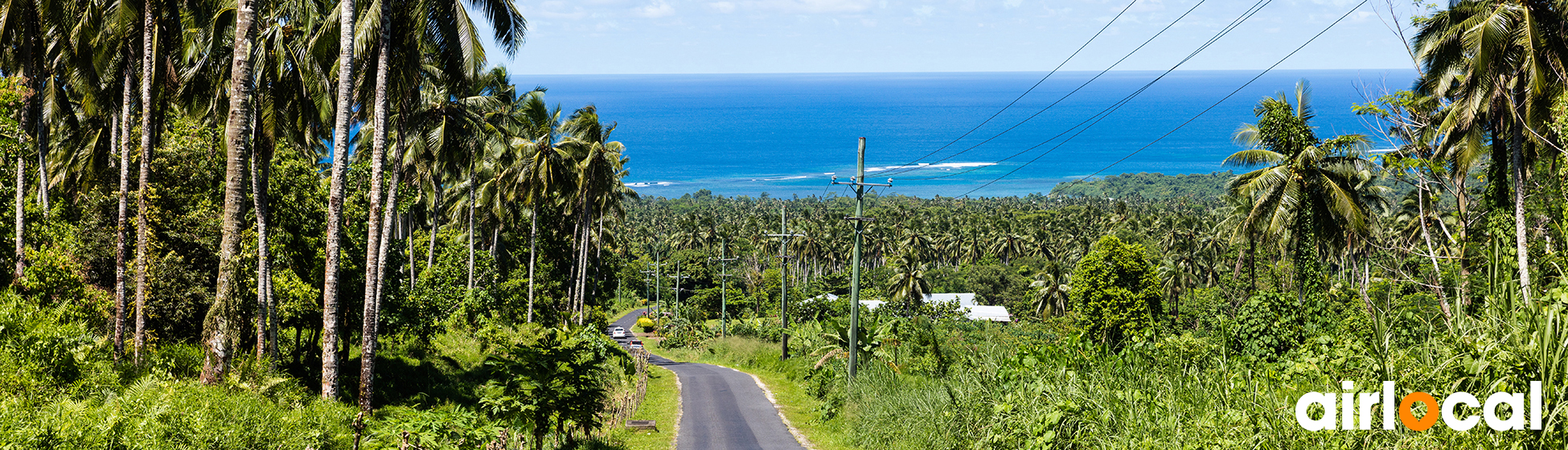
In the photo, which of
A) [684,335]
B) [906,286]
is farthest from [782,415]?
[906,286]

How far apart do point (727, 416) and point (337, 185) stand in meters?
12.4

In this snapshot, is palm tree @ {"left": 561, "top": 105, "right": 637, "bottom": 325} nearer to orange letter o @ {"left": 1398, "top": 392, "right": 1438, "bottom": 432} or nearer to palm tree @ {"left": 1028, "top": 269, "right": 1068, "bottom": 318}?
orange letter o @ {"left": 1398, "top": 392, "right": 1438, "bottom": 432}

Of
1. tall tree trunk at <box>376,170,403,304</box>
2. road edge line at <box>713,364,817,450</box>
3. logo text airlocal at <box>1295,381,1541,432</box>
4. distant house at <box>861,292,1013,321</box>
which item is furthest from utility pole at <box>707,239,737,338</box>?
logo text airlocal at <box>1295,381,1541,432</box>

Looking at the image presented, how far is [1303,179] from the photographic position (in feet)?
99.0

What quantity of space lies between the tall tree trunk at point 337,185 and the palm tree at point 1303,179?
26.9 meters

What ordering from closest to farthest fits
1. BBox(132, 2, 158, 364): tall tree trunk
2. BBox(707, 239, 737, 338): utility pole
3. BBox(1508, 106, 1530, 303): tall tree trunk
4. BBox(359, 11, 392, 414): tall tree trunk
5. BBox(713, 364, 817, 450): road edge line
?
BBox(359, 11, 392, 414): tall tree trunk, BBox(132, 2, 158, 364): tall tree trunk, BBox(1508, 106, 1530, 303): tall tree trunk, BBox(713, 364, 817, 450): road edge line, BBox(707, 239, 737, 338): utility pole

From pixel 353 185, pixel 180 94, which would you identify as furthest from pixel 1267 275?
pixel 180 94

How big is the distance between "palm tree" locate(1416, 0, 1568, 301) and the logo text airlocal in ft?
37.5

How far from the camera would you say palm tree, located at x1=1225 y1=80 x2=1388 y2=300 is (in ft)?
96.9

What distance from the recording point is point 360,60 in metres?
17.0

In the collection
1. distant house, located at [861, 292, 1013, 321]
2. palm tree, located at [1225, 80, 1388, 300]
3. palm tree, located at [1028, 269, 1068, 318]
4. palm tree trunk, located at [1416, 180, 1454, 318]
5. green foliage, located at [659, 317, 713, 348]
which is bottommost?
green foliage, located at [659, 317, 713, 348]

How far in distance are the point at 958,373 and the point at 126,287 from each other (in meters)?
17.2

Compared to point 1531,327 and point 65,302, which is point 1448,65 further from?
point 65,302

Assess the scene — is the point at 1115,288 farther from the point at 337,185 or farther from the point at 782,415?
the point at 337,185
